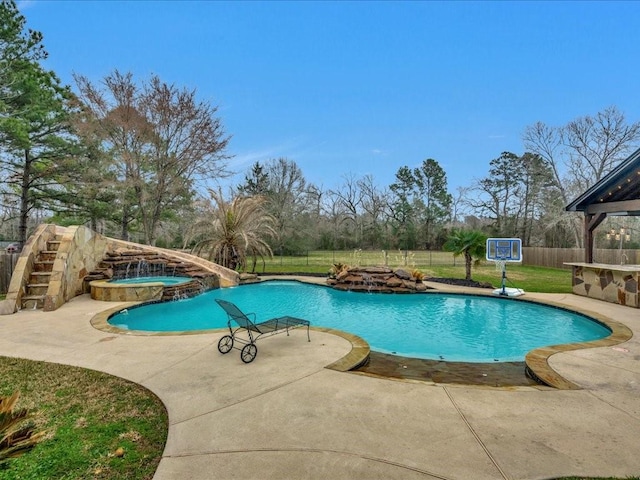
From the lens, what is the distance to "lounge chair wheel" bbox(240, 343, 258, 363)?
432 cm

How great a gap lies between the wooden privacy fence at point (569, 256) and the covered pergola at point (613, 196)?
9.31 m

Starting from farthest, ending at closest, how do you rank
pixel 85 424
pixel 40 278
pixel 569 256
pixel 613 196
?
pixel 569 256
pixel 613 196
pixel 40 278
pixel 85 424

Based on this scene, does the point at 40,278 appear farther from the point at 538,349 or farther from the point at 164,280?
the point at 538,349

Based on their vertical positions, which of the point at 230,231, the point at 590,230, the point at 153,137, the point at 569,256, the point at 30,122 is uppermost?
the point at 153,137

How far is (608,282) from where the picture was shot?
858cm

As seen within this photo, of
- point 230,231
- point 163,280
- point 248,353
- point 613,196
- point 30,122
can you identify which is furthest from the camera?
point 30,122

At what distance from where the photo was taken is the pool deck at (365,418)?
229 cm

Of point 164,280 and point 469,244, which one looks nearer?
point 164,280

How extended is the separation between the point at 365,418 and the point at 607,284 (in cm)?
884

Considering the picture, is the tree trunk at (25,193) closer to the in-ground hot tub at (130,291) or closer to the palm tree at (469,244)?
the in-ground hot tub at (130,291)

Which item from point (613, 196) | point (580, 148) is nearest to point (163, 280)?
point (613, 196)

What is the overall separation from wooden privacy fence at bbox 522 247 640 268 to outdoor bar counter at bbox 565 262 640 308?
32.1 ft

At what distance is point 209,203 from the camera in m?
13.2

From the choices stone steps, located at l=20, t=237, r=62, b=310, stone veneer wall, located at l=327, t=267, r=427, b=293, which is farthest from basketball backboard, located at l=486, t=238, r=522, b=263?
stone steps, located at l=20, t=237, r=62, b=310
